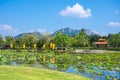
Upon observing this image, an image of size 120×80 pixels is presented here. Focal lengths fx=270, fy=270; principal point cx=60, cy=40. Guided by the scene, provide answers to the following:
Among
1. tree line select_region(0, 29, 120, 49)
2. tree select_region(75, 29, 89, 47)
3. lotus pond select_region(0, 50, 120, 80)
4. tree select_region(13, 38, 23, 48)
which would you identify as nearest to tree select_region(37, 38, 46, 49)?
tree line select_region(0, 29, 120, 49)

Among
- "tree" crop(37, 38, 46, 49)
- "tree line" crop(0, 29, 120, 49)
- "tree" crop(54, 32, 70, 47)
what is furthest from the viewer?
"tree" crop(37, 38, 46, 49)

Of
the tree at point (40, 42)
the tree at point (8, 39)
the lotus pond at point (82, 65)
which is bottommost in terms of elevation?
the lotus pond at point (82, 65)

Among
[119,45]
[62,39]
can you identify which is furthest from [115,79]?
[119,45]

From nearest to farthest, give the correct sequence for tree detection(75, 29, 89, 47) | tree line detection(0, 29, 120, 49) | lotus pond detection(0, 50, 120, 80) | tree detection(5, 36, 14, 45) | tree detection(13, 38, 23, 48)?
lotus pond detection(0, 50, 120, 80)
tree line detection(0, 29, 120, 49)
tree detection(13, 38, 23, 48)
tree detection(75, 29, 89, 47)
tree detection(5, 36, 14, 45)

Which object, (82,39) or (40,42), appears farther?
(82,39)

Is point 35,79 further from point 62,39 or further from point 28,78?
point 62,39

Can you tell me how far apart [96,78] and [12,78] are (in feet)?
16.8

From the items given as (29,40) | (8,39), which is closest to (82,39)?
(29,40)

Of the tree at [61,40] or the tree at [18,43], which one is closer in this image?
the tree at [61,40]

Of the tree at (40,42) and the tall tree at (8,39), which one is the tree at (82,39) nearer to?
the tree at (40,42)

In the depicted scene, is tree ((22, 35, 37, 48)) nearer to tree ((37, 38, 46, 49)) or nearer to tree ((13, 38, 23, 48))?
tree ((37, 38, 46, 49))

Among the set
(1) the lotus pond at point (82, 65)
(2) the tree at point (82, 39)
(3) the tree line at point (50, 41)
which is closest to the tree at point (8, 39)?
(3) the tree line at point (50, 41)

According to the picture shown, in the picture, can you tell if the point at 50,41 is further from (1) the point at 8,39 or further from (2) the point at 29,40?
(1) the point at 8,39

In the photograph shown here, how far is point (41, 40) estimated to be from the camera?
8338 centimetres
